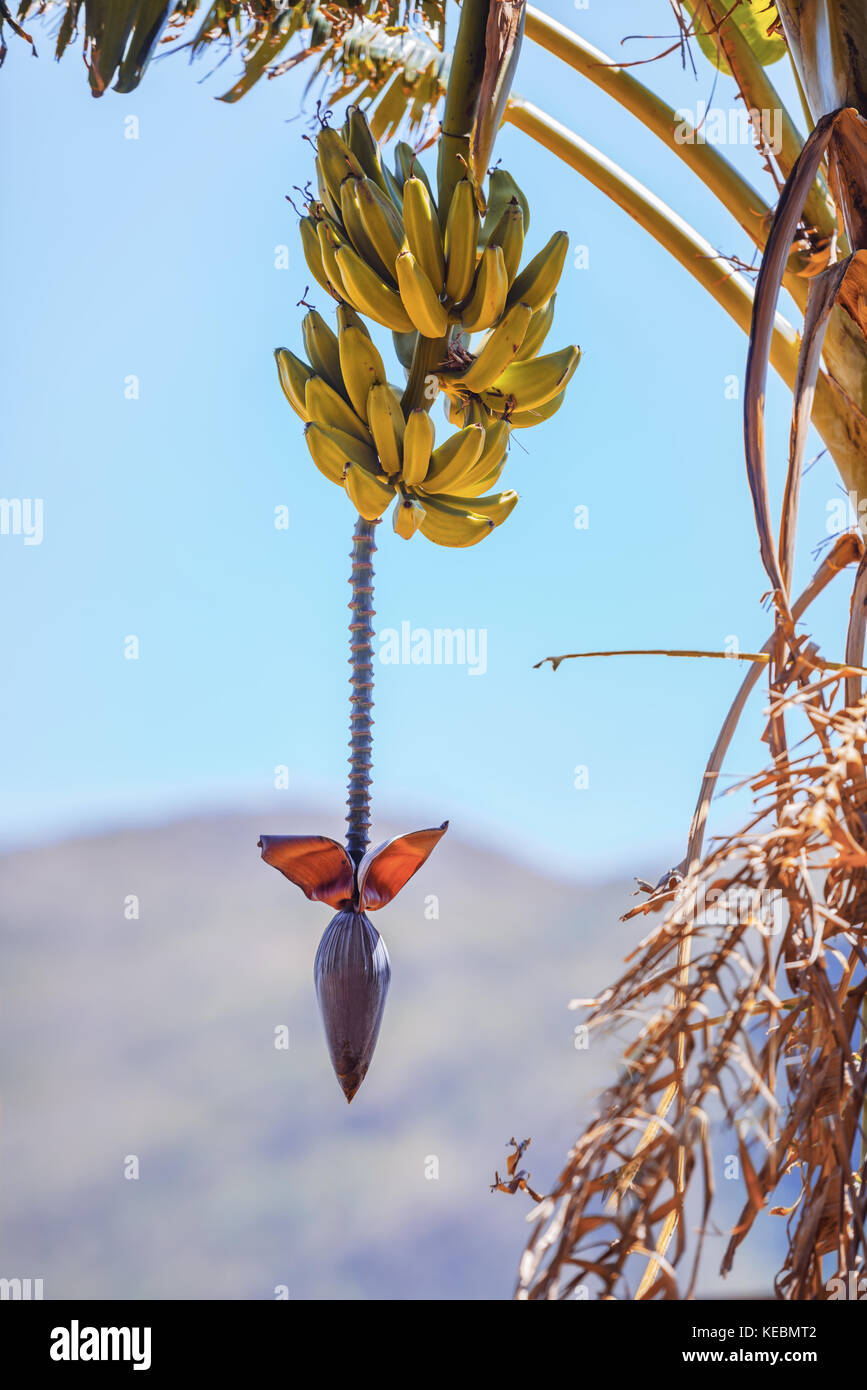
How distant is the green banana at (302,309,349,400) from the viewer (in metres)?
0.71

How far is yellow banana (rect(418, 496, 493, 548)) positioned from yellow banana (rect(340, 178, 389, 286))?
0.17 metres

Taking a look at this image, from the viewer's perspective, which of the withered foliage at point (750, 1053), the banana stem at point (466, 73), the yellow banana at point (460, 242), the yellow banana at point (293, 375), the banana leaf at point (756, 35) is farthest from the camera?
the banana leaf at point (756, 35)

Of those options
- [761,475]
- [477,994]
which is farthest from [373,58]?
[477,994]

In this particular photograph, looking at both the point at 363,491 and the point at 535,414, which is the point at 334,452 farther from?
the point at 535,414

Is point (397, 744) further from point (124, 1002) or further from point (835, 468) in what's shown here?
point (835, 468)

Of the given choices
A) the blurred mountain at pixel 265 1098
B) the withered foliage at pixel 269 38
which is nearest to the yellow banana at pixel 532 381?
the withered foliage at pixel 269 38

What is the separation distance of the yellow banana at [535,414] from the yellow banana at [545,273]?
3.1 inches

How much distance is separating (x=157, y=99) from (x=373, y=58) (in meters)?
0.61

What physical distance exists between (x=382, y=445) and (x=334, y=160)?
0.21 m

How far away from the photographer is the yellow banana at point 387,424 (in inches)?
25.3

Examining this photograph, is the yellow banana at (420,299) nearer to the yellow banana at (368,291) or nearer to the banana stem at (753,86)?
the yellow banana at (368,291)

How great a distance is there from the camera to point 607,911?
3.82m

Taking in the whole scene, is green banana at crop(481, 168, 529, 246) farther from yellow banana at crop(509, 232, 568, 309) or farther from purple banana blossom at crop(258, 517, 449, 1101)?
purple banana blossom at crop(258, 517, 449, 1101)

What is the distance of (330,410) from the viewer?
678 mm
